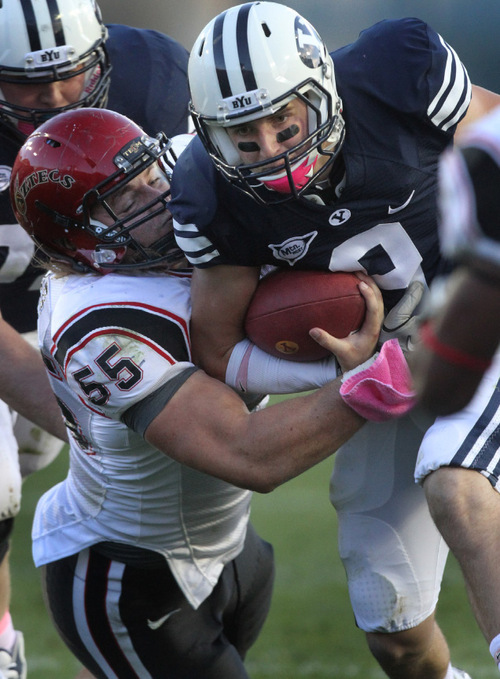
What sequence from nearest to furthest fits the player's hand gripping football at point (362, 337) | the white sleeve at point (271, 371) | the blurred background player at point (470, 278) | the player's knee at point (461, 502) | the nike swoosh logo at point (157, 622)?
the blurred background player at point (470, 278) → the player's knee at point (461, 502) → the player's hand gripping football at point (362, 337) → the white sleeve at point (271, 371) → the nike swoosh logo at point (157, 622)

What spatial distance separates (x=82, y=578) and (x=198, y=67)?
1.26 metres

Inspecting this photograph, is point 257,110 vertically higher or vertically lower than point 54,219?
higher

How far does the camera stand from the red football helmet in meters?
2.28

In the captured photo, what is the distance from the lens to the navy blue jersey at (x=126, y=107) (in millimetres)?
3217

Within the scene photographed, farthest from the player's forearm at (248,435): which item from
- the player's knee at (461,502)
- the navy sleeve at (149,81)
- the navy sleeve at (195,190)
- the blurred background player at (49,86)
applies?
the navy sleeve at (149,81)

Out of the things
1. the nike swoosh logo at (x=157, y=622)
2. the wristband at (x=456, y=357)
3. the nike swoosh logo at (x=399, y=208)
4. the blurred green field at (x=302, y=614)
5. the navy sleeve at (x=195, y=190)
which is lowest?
the blurred green field at (x=302, y=614)

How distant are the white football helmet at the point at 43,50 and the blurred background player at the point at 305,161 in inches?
40.5

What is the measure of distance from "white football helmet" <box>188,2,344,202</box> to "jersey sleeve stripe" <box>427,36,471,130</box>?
0.70 ft

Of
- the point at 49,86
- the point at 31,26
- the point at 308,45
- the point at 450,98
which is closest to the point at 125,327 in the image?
the point at 308,45

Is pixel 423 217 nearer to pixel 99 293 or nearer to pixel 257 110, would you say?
pixel 257 110

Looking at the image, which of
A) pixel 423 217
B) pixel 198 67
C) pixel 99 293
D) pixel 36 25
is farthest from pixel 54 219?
pixel 36 25

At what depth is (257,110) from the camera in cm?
203

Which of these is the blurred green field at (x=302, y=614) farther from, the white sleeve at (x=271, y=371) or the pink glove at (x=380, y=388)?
the pink glove at (x=380, y=388)

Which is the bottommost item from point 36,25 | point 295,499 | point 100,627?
point 295,499
